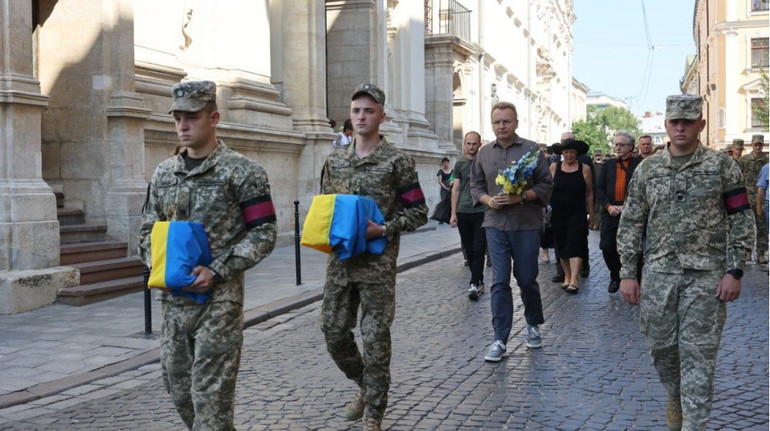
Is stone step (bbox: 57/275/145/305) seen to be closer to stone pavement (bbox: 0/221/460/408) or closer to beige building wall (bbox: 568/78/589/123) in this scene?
stone pavement (bbox: 0/221/460/408)

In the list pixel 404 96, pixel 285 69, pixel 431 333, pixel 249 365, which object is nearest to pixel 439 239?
pixel 285 69

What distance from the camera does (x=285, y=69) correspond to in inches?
731

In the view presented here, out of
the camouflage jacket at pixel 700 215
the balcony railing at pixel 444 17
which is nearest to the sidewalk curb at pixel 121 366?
the camouflage jacket at pixel 700 215

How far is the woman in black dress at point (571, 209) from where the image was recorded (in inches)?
444

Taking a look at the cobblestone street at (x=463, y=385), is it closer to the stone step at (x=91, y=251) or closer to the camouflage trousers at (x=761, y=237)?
the stone step at (x=91, y=251)

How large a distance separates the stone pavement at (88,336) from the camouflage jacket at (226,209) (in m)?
2.94

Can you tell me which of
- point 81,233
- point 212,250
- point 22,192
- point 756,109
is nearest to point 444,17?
point 81,233

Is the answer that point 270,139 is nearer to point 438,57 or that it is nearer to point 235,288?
point 235,288

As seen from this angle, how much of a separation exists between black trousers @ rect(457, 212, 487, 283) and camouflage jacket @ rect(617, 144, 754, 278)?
5.84 meters

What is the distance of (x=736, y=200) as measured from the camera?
15.7 ft

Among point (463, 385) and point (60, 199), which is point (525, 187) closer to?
point (463, 385)

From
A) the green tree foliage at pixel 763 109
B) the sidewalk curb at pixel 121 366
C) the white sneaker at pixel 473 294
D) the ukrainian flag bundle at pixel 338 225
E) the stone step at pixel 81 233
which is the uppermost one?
the green tree foliage at pixel 763 109

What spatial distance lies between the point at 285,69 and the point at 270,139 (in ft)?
8.36

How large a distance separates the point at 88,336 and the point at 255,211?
16.1 feet
